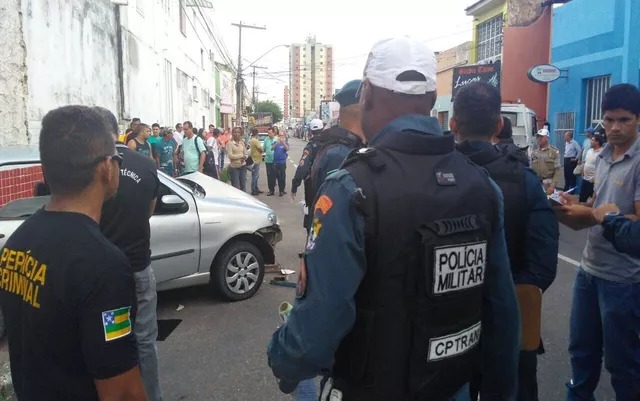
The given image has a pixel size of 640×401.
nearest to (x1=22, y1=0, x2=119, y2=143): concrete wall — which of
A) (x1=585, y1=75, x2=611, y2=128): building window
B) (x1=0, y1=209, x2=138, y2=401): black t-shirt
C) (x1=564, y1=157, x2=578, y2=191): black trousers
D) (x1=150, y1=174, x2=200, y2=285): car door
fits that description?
(x1=150, y1=174, x2=200, y2=285): car door

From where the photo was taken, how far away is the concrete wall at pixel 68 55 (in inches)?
341

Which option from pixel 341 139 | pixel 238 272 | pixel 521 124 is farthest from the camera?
pixel 521 124

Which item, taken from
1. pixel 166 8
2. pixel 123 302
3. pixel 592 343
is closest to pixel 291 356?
pixel 123 302

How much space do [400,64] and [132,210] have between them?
6.86ft

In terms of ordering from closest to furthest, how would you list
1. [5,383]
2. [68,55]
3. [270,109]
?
[5,383]
[68,55]
[270,109]

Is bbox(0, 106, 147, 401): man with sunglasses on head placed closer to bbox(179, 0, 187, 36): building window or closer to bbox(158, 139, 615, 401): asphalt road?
bbox(158, 139, 615, 401): asphalt road

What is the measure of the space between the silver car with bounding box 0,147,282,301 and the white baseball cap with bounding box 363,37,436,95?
402cm

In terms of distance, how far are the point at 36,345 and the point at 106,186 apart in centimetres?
54

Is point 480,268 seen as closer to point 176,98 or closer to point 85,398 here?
point 85,398

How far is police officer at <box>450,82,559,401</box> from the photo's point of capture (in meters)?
2.59

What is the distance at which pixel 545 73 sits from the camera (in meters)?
16.3

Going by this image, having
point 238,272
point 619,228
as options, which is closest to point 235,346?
point 238,272

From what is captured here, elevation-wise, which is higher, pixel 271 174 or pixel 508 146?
pixel 508 146

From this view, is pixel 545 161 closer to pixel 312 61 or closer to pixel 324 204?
pixel 324 204
